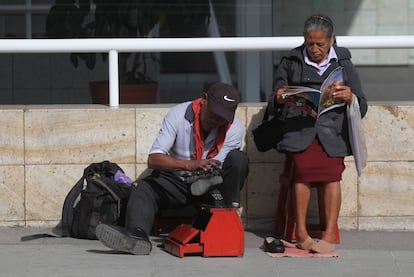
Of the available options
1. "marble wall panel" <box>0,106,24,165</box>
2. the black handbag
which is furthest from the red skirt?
"marble wall panel" <box>0,106,24,165</box>

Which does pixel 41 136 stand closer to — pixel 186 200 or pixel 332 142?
pixel 186 200

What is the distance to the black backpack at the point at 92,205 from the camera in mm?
6684

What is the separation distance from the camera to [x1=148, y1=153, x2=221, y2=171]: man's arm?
21.0 feet

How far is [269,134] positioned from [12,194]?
1.74 meters

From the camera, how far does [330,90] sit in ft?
20.8

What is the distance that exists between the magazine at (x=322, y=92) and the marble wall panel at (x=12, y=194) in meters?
1.87

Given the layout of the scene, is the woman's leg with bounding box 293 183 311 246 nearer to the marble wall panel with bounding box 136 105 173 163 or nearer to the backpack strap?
the marble wall panel with bounding box 136 105 173 163

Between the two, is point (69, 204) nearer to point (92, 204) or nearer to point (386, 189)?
point (92, 204)

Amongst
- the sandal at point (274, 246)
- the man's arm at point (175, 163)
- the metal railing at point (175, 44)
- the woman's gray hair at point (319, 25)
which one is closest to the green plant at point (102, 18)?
the metal railing at point (175, 44)

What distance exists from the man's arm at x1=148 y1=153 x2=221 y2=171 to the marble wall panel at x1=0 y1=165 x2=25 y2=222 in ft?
3.19

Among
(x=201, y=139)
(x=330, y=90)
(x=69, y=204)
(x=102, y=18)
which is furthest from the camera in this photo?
(x=102, y=18)

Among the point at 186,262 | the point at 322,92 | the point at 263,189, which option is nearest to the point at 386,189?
the point at 263,189

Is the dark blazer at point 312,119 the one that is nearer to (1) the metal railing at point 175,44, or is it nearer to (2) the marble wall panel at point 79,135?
(1) the metal railing at point 175,44

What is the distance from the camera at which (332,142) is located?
21.3 feet
